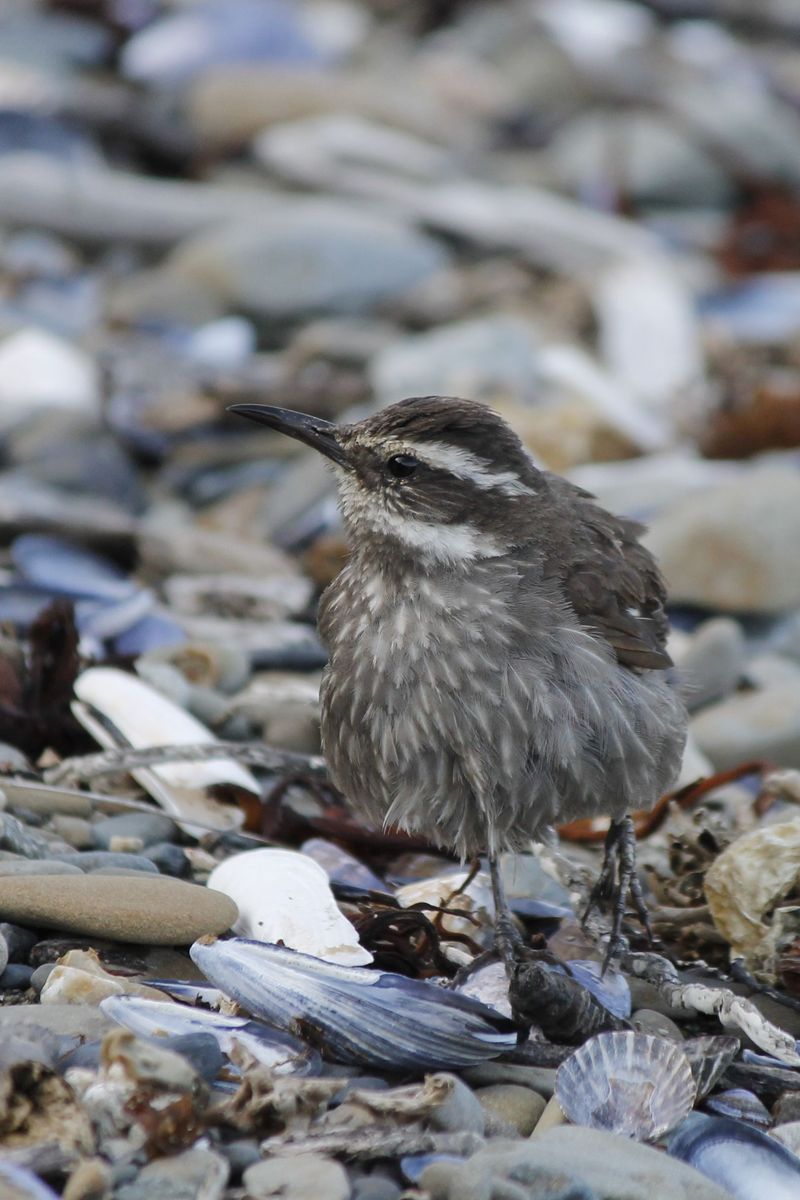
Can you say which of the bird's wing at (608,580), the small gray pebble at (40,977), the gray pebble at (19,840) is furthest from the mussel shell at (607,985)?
the gray pebble at (19,840)

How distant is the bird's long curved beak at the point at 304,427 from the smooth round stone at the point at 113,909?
134 cm

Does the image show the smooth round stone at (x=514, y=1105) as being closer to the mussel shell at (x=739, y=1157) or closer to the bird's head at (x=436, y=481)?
the mussel shell at (x=739, y=1157)

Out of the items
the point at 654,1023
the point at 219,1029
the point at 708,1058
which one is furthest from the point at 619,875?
the point at 219,1029

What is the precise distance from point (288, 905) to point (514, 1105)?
0.90 meters

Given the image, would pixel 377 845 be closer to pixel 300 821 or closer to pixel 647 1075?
pixel 300 821

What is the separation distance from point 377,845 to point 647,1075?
68.4 inches

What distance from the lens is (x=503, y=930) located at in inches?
184

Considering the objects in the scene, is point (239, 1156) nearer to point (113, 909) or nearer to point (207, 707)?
point (113, 909)

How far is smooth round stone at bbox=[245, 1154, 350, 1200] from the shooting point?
3.31 metres

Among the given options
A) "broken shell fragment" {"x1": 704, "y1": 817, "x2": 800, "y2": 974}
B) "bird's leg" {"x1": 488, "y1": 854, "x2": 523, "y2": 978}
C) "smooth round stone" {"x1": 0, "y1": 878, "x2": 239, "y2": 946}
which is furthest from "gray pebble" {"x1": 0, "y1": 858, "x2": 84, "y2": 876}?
"broken shell fragment" {"x1": 704, "y1": 817, "x2": 800, "y2": 974}

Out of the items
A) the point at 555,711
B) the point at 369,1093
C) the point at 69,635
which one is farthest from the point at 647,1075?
the point at 69,635

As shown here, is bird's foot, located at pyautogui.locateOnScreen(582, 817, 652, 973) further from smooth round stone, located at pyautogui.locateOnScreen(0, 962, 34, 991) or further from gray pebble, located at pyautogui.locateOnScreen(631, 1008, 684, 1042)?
smooth round stone, located at pyautogui.locateOnScreen(0, 962, 34, 991)

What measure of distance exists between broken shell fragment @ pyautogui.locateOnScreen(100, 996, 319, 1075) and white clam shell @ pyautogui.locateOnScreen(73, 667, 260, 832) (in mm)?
1338

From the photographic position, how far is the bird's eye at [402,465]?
483 centimetres
